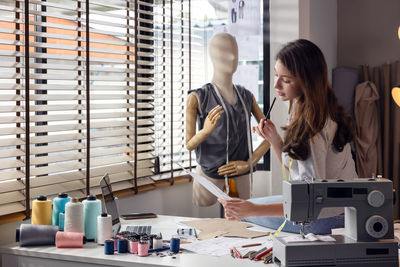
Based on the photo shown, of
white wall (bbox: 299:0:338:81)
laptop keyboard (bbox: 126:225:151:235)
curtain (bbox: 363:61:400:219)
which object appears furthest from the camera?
curtain (bbox: 363:61:400:219)

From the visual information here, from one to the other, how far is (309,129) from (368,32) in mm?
3543

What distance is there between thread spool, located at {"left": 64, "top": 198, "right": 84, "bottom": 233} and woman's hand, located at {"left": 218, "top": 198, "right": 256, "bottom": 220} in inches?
27.7

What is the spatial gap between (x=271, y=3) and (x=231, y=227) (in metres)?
2.55

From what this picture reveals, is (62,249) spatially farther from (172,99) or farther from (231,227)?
(172,99)

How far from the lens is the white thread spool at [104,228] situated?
266 centimetres

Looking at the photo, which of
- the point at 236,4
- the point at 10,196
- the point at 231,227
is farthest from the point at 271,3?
the point at 10,196

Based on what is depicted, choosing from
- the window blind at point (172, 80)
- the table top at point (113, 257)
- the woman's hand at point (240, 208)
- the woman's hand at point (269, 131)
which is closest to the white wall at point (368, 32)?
the window blind at point (172, 80)

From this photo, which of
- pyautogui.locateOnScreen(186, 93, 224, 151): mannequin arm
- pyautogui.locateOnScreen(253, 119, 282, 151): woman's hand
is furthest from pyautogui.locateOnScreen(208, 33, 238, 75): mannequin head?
pyautogui.locateOnScreen(253, 119, 282, 151): woman's hand

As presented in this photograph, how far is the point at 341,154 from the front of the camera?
2461mm

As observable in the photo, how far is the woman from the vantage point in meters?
2.40

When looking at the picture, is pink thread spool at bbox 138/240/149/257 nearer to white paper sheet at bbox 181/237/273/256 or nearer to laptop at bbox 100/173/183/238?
white paper sheet at bbox 181/237/273/256

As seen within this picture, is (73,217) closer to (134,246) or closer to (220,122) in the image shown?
(134,246)

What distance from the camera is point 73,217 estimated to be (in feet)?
8.82

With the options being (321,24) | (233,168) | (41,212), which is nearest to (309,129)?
(41,212)
